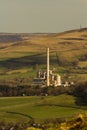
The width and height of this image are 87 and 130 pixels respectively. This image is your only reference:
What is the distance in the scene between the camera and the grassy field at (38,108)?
74.6 meters

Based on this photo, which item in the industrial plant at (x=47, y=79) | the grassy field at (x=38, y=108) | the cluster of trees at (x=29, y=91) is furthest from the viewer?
the industrial plant at (x=47, y=79)

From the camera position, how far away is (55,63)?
16588cm

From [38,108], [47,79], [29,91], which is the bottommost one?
[38,108]

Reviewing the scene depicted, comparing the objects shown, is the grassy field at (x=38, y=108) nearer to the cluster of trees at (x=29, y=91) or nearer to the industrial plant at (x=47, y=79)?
the cluster of trees at (x=29, y=91)

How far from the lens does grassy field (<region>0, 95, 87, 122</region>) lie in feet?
245

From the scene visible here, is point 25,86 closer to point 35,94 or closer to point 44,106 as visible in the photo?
point 35,94

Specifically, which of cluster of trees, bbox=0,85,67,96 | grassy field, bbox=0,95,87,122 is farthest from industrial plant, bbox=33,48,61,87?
grassy field, bbox=0,95,87,122

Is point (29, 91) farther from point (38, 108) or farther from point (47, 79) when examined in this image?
point (38, 108)

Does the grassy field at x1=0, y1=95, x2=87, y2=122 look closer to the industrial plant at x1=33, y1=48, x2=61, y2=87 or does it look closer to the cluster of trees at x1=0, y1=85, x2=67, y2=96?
the cluster of trees at x1=0, y1=85, x2=67, y2=96

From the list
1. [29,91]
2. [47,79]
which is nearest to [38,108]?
[29,91]

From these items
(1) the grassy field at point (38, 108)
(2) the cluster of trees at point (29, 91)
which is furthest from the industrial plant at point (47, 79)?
(1) the grassy field at point (38, 108)

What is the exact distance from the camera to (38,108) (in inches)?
3300

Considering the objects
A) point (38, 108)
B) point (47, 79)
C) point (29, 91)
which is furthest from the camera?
point (47, 79)

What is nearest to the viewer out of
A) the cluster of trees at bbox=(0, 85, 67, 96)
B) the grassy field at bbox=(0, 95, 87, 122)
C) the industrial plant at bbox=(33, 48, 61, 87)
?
the grassy field at bbox=(0, 95, 87, 122)
